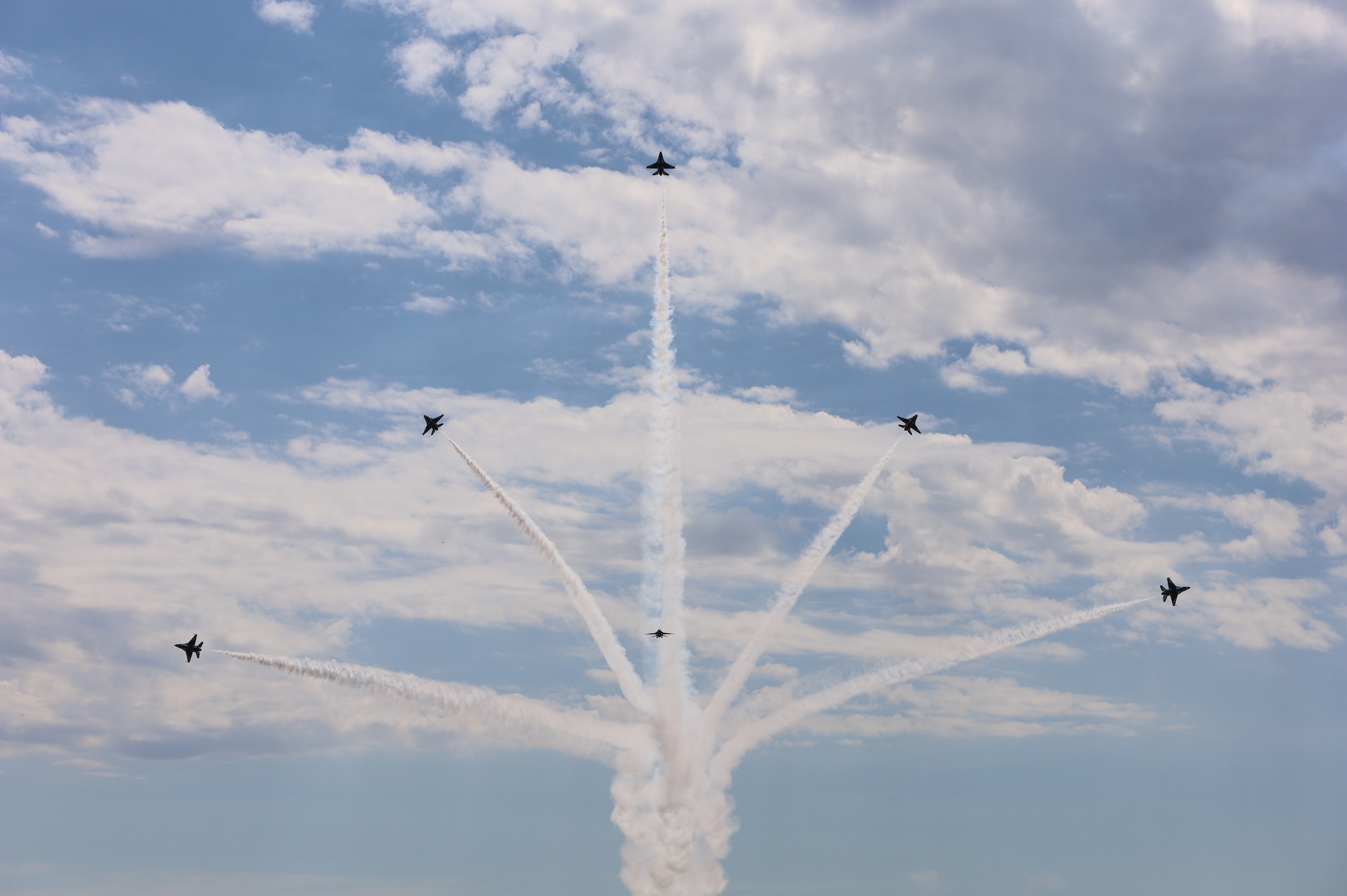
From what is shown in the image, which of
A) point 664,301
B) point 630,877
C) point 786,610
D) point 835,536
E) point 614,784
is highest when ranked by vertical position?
point 664,301

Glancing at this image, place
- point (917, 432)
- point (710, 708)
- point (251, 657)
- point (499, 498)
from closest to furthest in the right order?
point (251, 657) → point (499, 498) → point (710, 708) → point (917, 432)

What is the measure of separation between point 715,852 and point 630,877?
44.5 feet

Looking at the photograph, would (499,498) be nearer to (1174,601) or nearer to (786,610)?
(786,610)

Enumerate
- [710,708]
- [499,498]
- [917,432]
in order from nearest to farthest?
1. [499,498]
2. [710,708]
3. [917,432]

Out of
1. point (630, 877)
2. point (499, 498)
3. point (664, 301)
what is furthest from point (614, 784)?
point (664, 301)

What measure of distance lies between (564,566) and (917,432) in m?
61.3

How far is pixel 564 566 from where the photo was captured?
153 meters

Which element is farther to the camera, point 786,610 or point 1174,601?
point 1174,601

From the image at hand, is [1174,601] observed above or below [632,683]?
above

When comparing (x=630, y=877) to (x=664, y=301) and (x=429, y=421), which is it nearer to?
(x=429, y=421)

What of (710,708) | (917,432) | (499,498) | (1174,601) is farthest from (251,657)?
(1174,601)

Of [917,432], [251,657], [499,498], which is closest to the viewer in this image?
[251,657]

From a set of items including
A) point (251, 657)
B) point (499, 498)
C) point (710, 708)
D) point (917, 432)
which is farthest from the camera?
point (917, 432)

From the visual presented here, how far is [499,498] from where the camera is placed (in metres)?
150
